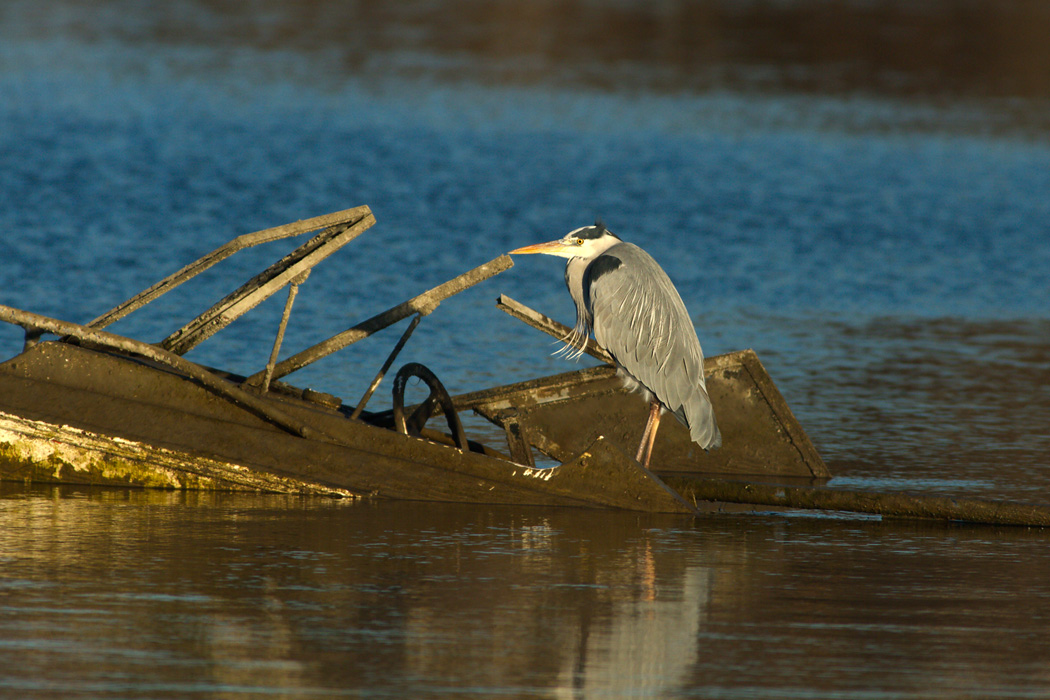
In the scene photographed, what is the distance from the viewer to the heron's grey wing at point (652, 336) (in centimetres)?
762

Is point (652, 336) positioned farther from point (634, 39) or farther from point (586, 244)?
point (634, 39)

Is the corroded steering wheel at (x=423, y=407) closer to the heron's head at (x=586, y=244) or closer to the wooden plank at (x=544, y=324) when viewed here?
the wooden plank at (x=544, y=324)

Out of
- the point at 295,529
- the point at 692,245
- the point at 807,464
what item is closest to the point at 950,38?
the point at 692,245

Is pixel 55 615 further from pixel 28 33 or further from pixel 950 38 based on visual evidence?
pixel 950 38

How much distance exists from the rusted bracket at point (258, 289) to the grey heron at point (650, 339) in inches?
33.4

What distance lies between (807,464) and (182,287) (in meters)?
6.10

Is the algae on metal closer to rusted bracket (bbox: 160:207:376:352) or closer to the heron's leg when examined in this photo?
rusted bracket (bbox: 160:207:376:352)

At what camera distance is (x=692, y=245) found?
51.1 ft

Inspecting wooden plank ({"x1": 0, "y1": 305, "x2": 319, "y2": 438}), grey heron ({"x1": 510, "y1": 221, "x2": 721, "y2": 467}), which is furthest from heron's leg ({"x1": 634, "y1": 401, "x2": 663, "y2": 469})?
wooden plank ({"x1": 0, "y1": 305, "x2": 319, "y2": 438})

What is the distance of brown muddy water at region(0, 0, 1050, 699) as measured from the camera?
4.83 meters

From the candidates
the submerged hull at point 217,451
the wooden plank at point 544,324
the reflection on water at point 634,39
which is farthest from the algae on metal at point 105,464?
the reflection on water at point 634,39

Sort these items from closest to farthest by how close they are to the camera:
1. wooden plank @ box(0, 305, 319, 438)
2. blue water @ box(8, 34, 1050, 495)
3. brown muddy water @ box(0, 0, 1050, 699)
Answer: brown muddy water @ box(0, 0, 1050, 699) < wooden plank @ box(0, 305, 319, 438) < blue water @ box(8, 34, 1050, 495)

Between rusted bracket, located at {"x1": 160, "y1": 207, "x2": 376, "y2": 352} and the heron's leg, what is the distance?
1.70 metres

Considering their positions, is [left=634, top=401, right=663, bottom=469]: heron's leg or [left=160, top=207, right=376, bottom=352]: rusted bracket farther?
[left=634, top=401, right=663, bottom=469]: heron's leg
